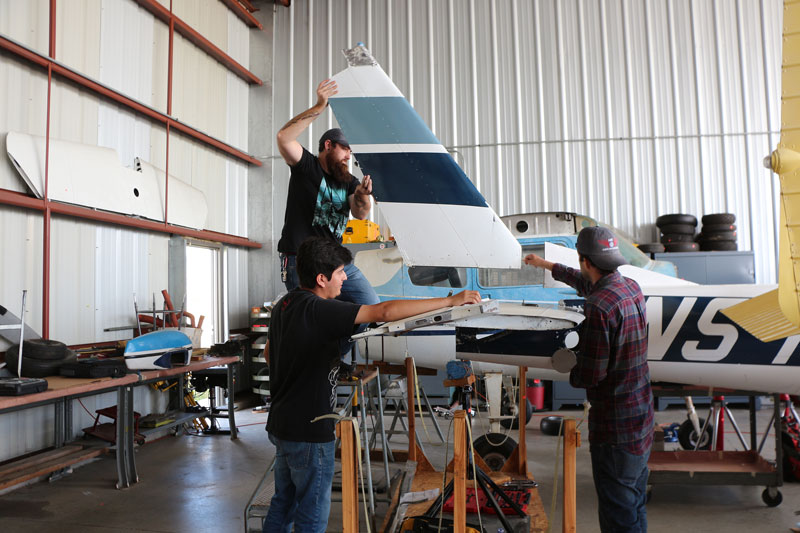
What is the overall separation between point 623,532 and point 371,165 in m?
2.12

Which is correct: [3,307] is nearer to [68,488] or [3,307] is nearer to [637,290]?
[68,488]

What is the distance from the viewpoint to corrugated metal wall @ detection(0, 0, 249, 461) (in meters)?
5.05

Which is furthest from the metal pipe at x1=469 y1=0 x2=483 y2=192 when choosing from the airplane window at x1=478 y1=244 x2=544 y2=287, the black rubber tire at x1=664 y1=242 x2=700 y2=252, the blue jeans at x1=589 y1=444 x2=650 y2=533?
the blue jeans at x1=589 y1=444 x2=650 y2=533

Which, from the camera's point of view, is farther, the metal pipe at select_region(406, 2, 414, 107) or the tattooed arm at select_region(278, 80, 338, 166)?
the metal pipe at select_region(406, 2, 414, 107)

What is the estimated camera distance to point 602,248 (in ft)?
8.30

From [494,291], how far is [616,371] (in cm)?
259

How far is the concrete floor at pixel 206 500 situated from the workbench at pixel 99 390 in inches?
10.3

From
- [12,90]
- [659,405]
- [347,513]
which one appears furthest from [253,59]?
[347,513]

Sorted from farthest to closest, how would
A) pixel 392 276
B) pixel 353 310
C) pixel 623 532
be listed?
pixel 392 276, pixel 623 532, pixel 353 310

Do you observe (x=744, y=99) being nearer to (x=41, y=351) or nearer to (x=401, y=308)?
(x=401, y=308)

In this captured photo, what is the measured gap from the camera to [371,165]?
2.94m

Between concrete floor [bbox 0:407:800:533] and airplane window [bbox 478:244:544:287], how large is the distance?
1.71 m

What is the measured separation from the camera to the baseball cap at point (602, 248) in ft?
8.27

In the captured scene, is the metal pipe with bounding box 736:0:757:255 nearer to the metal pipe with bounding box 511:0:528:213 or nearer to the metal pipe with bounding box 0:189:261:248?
the metal pipe with bounding box 511:0:528:213
